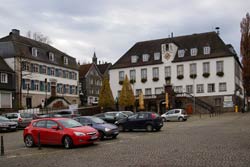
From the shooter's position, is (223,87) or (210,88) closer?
(223,87)

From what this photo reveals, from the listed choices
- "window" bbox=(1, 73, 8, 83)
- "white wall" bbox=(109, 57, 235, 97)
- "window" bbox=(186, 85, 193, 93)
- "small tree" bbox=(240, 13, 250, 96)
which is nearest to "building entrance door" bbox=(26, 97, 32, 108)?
"window" bbox=(1, 73, 8, 83)

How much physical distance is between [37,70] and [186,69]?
26.9 m

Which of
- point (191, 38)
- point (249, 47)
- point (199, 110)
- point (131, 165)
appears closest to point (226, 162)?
point (131, 165)

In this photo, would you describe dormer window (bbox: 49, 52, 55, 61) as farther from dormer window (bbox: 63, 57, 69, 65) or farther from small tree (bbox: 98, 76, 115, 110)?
small tree (bbox: 98, 76, 115, 110)

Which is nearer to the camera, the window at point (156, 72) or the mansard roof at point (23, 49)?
the mansard roof at point (23, 49)

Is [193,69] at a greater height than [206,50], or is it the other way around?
[206,50]

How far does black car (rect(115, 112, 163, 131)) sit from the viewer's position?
88.7 feet

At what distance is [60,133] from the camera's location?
57.5 ft

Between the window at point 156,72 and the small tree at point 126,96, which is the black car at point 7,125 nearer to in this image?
the small tree at point 126,96

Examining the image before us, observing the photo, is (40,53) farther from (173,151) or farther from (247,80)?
→ (173,151)

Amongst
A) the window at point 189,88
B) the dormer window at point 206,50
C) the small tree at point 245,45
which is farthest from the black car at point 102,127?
the small tree at point 245,45

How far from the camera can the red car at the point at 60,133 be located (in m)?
17.2

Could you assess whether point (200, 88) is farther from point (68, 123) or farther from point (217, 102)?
point (68, 123)

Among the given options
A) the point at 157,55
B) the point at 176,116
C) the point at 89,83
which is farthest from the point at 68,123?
the point at 89,83
